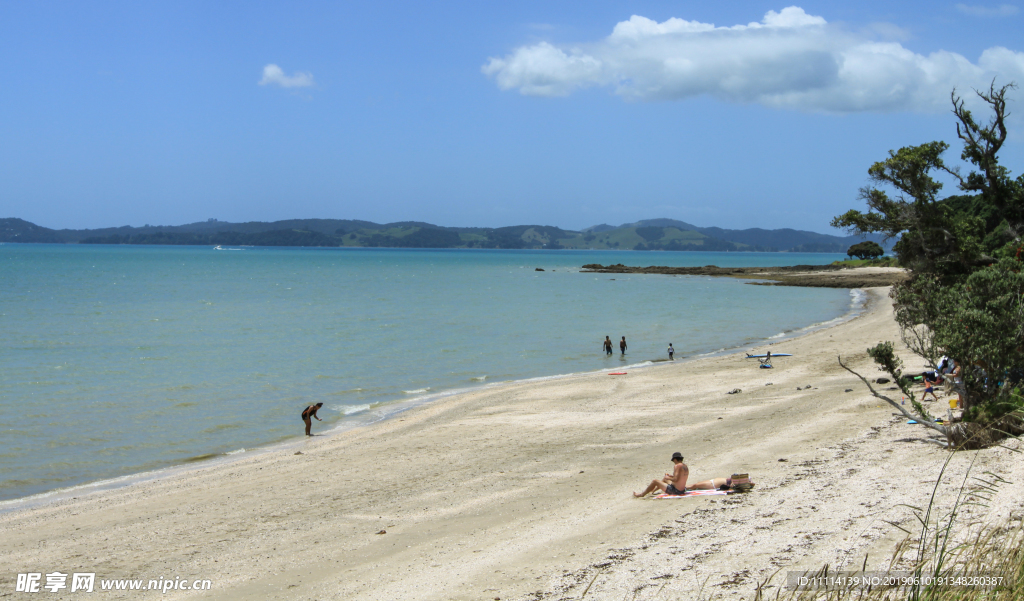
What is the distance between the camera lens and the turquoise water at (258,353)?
18297 millimetres

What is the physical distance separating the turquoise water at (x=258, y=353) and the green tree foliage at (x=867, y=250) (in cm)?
6009

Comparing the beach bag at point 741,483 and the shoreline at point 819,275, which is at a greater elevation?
the shoreline at point 819,275

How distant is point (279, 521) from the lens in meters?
11.0

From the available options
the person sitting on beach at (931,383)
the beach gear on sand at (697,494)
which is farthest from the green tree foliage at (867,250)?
the beach gear on sand at (697,494)

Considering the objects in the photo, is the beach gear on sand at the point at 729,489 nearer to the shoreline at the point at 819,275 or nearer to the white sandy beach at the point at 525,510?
the white sandy beach at the point at 525,510

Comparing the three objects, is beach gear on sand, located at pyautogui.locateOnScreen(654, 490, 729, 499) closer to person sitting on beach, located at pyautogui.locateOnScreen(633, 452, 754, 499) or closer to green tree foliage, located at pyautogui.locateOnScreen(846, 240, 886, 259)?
person sitting on beach, located at pyautogui.locateOnScreen(633, 452, 754, 499)

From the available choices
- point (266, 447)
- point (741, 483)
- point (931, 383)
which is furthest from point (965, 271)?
point (266, 447)

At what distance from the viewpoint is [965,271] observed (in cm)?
2111

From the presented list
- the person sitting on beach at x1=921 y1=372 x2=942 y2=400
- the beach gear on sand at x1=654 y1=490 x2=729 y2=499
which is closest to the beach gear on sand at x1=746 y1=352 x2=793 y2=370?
the person sitting on beach at x1=921 y1=372 x2=942 y2=400

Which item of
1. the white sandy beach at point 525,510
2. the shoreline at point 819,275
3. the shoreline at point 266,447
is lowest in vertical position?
the shoreline at point 266,447

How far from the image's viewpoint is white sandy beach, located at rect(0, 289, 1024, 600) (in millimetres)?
7719

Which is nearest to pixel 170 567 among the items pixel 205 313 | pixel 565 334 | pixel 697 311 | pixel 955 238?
pixel 955 238

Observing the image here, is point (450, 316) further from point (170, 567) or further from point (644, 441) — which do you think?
point (170, 567)

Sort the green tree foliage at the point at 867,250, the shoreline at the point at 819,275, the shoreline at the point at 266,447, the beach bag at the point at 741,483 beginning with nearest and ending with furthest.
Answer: the beach bag at the point at 741,483, the shoreline at the point at 266,447, the shoreline at the point at 819,275, the green tree foliage at the point at 867,250
